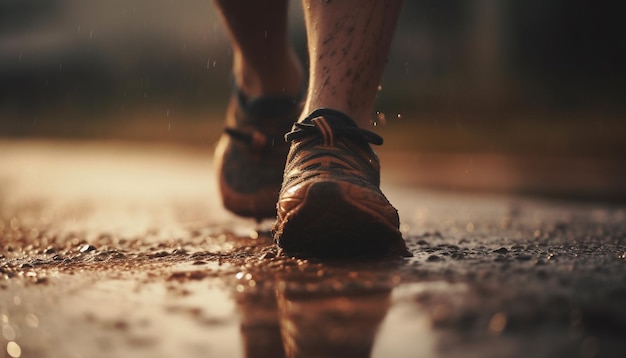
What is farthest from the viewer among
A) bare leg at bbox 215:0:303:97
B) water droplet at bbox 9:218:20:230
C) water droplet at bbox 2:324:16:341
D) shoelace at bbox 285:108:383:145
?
water droplet at bbox 9:218:20:230

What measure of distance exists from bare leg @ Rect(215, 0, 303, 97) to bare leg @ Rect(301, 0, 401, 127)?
0.46m

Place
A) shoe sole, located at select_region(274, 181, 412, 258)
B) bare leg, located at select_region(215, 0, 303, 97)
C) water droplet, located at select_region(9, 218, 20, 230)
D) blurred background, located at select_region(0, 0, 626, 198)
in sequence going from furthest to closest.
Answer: blurred background, located at select_region(0, 0, 626, 198) < water droplet, located at select_region(9, 218, 20, 230) < bare leg, located at select_region(215, 0, 303, 97) < shoe sole, located at select_region(274, 181, 412, 258)

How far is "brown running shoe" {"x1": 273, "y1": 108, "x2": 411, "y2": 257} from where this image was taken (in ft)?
4.75

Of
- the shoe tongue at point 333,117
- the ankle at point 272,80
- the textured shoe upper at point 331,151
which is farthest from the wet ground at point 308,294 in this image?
the ankle at point 272,80

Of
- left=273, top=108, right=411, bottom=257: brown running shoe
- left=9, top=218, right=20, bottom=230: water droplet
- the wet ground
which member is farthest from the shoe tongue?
left=9, top=218, right=20, bottom=230: water droplet

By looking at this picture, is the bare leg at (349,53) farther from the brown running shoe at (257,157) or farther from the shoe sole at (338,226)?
the brown running shoe at (257,157)

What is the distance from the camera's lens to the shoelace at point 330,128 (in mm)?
1580

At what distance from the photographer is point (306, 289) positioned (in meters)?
1.26

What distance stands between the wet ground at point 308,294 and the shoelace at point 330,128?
0.84ft

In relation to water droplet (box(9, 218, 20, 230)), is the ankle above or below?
above

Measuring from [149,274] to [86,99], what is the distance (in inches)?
802

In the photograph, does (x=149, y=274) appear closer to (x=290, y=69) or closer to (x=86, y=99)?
(x=290, y=69)

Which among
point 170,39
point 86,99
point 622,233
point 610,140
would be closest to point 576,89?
point 610,140

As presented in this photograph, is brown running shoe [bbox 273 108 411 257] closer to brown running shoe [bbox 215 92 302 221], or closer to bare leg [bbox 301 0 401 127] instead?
bare leg [bbox 301 0 401 127]
